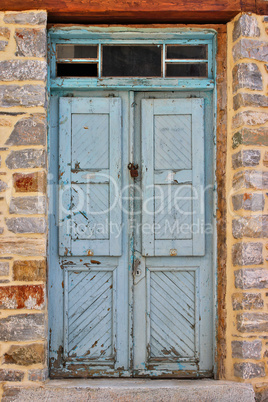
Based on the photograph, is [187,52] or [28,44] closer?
[28,44]

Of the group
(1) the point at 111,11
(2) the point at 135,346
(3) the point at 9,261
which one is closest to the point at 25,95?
(1) the point at 111,11

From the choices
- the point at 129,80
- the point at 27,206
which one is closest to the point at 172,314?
the point at 27,206

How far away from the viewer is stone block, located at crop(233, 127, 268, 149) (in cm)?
343

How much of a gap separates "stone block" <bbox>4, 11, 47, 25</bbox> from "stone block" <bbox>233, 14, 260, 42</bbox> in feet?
5.47

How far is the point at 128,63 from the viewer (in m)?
3.74

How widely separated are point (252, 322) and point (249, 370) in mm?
388

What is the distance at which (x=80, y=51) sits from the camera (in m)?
3.73

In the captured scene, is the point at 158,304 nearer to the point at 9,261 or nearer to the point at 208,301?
the point at 208,301

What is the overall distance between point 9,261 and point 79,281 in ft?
2.16

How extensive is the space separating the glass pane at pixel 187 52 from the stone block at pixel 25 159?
1.51 meters

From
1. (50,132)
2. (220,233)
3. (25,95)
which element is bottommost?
(220,233)

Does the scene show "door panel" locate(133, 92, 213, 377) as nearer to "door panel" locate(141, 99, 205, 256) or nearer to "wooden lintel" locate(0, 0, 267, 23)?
"door panel" locate(141, 99, 205, 256)

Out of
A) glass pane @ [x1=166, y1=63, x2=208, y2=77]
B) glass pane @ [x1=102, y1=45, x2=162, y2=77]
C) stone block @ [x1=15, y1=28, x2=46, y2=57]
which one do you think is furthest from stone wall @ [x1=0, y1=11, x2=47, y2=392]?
glass pane @ [x1=166, y1=63, x2=208, y2=77]

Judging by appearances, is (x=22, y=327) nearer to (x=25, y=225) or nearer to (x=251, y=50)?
(x=25, y=225)
